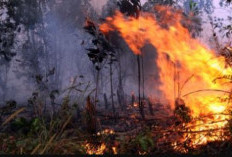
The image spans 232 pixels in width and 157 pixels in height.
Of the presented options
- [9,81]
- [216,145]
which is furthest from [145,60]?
[216,145]

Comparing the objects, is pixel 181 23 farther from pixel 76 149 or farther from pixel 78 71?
pixel 78 71

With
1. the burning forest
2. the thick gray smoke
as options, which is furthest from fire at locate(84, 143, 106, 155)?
the thick gray smoke

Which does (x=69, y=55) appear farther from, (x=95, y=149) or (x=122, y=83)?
(x=95, y=149)

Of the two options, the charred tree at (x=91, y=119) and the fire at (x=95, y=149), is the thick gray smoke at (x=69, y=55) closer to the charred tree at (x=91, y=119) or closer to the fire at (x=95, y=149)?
the charred tree at (x=91, y=119)

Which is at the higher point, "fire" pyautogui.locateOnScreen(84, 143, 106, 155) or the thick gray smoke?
the thick gray smoke

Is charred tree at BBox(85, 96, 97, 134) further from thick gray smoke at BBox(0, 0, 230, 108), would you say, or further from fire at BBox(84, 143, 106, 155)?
thick gray smoke at BBox(0, 0, 230, 108)

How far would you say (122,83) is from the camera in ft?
86.5

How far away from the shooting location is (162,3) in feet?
66.1

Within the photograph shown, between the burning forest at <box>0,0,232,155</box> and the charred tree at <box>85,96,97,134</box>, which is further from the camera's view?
the charred tree at <box>85,96,97,134</box>

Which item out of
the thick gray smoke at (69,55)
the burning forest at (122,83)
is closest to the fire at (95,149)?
the burning forest at (122,83)

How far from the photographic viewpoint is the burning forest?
4195 millimetres

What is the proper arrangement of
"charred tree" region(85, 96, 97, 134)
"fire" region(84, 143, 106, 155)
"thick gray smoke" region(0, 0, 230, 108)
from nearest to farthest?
1. "fire" region(84, 143, 106, 155)
2. "charred tree" region(85, 96, 97, 134)
3. "thick gray smoke" region(0, 0, 230, 108)

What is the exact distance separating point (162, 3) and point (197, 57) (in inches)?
407

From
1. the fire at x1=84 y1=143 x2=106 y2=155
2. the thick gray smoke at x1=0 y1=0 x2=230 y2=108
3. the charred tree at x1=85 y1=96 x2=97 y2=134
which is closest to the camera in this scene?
the fire at x1=84 y1=143 x2=106 y2=155
